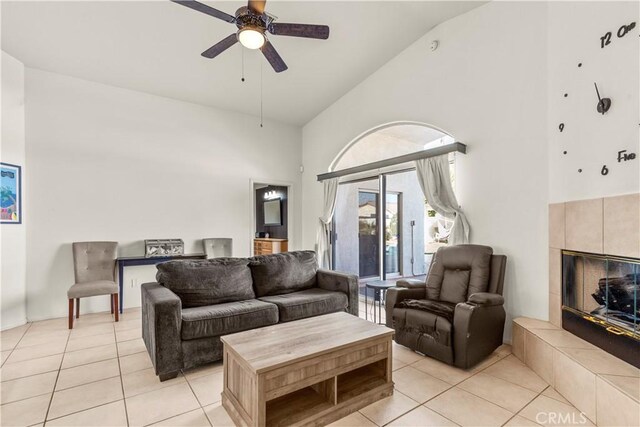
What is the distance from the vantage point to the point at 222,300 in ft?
9.93

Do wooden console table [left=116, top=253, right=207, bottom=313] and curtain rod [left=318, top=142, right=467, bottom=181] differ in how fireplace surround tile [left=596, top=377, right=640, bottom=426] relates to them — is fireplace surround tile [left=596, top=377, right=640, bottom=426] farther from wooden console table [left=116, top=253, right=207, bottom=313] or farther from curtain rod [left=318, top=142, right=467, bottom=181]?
wooden console table [left=116, top=253, right=207, bottom=313]

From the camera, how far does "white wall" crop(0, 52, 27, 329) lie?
3527 mm

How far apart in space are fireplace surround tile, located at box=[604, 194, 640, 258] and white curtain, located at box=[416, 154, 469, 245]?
1.34 meters

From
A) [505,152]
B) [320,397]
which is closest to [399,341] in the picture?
[320,397]

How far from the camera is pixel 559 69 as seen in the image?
2738mm

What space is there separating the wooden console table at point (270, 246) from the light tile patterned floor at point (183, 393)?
3.75 metres

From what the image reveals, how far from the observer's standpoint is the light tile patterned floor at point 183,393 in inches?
76.4

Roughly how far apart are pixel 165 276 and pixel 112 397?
1.02 meters

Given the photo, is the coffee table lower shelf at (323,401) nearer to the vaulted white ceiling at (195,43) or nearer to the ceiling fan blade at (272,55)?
the ceiling fan blade at (272,55)

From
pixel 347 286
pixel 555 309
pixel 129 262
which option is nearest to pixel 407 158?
pixel 347 286

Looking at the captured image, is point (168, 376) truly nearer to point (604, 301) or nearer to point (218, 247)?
point (218, 247)

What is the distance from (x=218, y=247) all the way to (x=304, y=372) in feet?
12.2

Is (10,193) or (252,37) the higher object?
(252,37)

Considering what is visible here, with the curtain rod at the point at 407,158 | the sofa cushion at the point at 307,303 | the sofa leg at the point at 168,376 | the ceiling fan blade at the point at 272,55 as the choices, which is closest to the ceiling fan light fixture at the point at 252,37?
the ceiling fan blade at the point at 272,55
